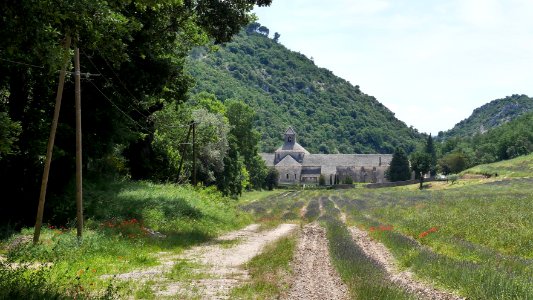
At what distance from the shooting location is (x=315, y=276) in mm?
13297

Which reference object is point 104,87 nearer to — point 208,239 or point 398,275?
point 208,239

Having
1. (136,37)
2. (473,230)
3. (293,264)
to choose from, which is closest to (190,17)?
(136,37)

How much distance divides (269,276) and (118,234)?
8750 millimetres

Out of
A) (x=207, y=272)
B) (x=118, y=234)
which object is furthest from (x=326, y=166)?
(x=207, y=272)

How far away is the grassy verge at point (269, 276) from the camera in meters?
10.8

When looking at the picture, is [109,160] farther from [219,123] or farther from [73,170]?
[219,123]

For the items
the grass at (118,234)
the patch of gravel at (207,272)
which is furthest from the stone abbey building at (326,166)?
the patch of gravel at (207,272)

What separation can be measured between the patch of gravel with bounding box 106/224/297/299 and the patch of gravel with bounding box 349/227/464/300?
3.90 meters

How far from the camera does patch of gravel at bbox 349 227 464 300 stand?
11077 millimetres

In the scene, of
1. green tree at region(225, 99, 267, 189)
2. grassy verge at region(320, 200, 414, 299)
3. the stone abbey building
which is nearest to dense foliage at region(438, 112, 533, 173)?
the stone abbey building

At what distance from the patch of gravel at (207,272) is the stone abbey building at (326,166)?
151129mm

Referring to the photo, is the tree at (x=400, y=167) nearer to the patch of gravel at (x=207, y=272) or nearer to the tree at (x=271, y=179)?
the tree at (x=271, y=179)

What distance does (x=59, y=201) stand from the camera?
22.8 metres

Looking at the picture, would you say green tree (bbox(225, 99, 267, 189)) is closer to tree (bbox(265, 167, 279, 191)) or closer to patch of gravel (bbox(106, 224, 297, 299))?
tree (bbox(265, 167, 279, 191))
